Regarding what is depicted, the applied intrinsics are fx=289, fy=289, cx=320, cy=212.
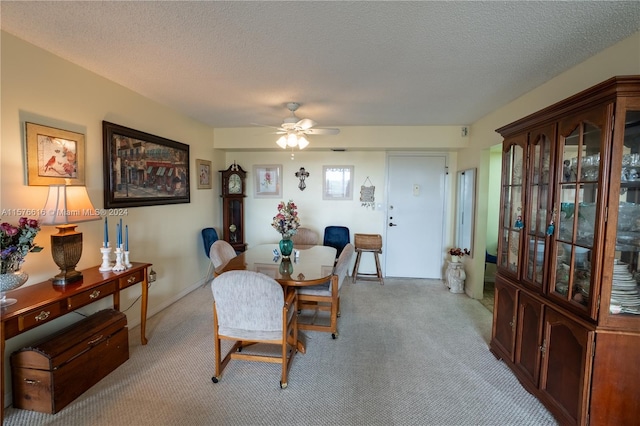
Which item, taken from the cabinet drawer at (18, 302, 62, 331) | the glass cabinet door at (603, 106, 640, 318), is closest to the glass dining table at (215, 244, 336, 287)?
the cabinet drawer at (18, 302, 62, 331)

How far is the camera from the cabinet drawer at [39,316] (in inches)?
63.7

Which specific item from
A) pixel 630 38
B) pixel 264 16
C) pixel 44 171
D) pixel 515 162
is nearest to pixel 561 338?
pixel 515 162

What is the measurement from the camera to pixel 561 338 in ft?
5.90

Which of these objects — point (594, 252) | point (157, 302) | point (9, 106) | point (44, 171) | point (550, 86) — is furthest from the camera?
point (157, 302)

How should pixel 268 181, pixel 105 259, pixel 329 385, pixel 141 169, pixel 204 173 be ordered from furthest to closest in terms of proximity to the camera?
pixel 268 181, pixel 204 173, pixel 141 169, pixel 105 259, pixel 329 385

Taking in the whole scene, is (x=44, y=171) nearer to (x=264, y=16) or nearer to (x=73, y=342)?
(x=73, y=342)

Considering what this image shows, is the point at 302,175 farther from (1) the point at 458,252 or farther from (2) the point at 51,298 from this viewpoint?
(2) the point at 51,298

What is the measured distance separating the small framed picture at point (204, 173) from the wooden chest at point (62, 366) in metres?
2.31

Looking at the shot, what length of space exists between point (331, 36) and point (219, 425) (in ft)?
8.09

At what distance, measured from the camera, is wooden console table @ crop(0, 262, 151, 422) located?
5.18ft

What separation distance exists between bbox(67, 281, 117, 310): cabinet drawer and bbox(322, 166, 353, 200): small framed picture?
318 cm

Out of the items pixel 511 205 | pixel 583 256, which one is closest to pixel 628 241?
pixel 583 256

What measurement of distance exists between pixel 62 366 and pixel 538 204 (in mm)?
3362

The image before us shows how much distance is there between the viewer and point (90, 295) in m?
2.04
